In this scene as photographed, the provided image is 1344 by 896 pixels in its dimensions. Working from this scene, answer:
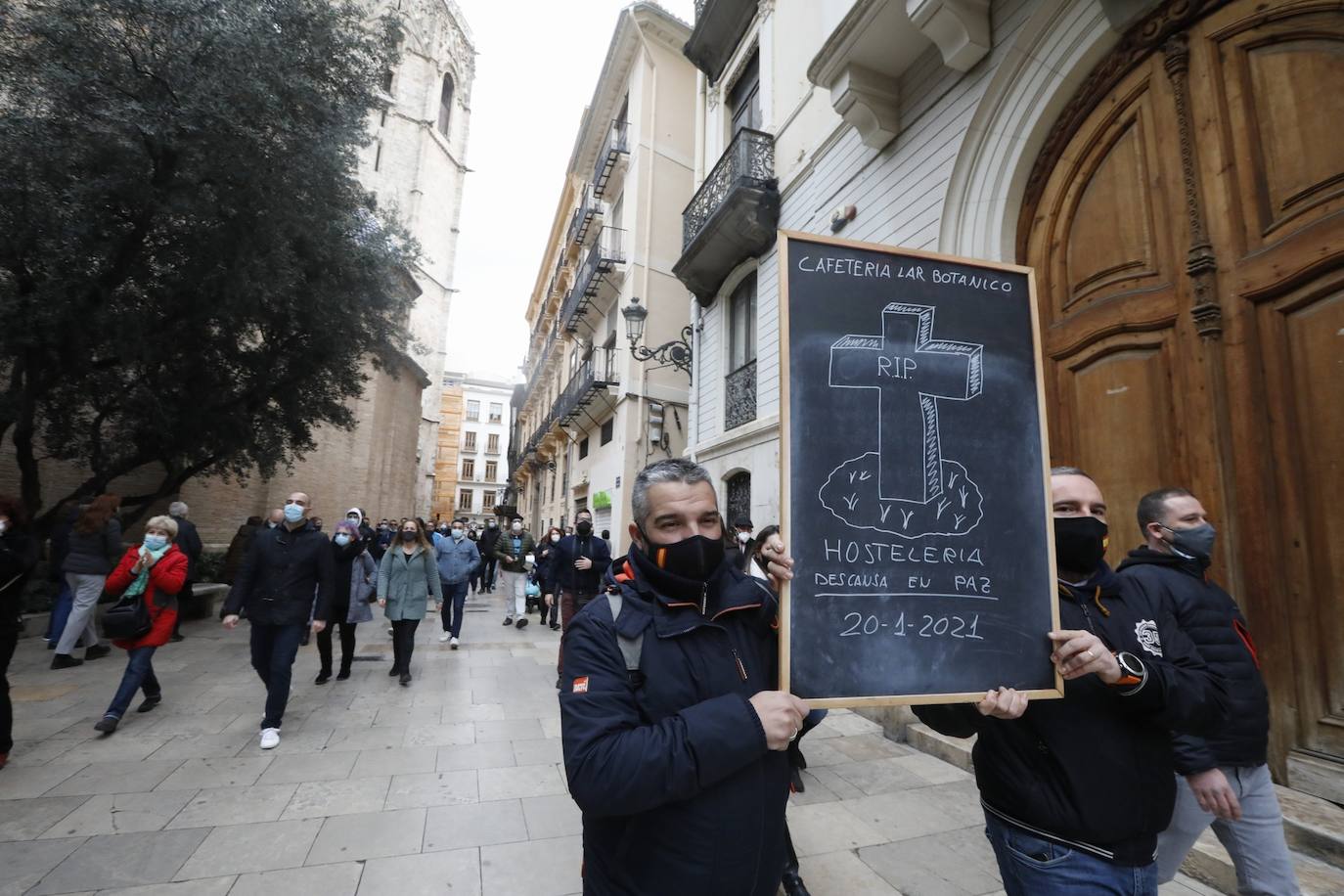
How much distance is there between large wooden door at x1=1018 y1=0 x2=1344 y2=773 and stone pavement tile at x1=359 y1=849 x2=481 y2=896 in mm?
4358

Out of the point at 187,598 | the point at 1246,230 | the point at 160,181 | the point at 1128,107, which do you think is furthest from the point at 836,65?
the point at 187,598

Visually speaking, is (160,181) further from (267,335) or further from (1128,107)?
(1128,107)

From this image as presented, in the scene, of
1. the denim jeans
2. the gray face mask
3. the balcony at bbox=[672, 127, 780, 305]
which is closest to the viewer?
the denim jeans

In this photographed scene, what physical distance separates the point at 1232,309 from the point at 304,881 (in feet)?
19.9

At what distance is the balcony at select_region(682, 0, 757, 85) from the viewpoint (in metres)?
11.7

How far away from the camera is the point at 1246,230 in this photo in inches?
153

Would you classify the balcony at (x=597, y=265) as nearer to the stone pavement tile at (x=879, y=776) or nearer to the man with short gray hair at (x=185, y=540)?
the man with short gray hair at (x=185, y=540)

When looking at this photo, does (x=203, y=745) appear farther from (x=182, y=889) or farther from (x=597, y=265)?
(x=597, y=265)

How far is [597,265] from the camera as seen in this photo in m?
18.2

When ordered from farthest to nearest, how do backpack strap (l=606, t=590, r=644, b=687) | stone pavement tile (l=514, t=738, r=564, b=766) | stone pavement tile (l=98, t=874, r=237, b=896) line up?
stone pavement tile (l=514, t=738, r=564, b=766)
stone pavement tile (l=98, t=874, r=237, b=896)
backpack strap (l=606, t=590, r=644, b=687)

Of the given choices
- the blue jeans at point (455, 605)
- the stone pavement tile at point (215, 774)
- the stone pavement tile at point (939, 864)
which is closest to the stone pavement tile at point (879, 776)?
the stone pavement tile at point (939, 864)

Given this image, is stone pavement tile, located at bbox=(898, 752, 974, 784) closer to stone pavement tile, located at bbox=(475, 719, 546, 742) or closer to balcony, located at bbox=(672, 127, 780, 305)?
stone pavement tile, located at bbox=(475, 719, 546, 742)

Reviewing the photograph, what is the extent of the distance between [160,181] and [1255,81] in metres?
11.7

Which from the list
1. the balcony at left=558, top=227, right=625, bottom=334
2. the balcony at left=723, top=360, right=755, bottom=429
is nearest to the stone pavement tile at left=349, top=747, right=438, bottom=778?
the balcony at left=723, top=360, right=755, bottom=429
